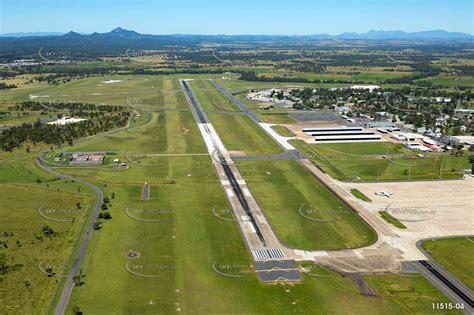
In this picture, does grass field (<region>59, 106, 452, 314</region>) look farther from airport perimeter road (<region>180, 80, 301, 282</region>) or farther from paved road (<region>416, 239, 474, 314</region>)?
paved road (<region>416, 239, 474, 314</region>)

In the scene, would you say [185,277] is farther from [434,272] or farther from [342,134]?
[342,134]

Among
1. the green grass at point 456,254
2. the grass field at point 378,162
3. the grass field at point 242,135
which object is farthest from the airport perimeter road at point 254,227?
the grass field at point 378,162

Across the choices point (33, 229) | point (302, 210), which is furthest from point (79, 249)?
point (302, 210)

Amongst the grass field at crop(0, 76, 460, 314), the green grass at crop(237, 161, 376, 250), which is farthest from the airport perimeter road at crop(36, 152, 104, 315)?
the green grass at crop(237, 161, 376, 250)

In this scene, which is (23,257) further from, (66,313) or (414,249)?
(414,249)

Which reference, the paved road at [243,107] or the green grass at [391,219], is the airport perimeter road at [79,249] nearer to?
the green grass at [391,219]

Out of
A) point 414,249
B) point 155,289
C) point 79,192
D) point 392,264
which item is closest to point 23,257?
point 155,289

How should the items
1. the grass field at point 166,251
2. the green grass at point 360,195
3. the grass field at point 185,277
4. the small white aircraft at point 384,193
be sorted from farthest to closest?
the small white aircraft at point 384,193, the green grass at point 360,195, the grass field at point 166,251, the grass field at point 185,277
